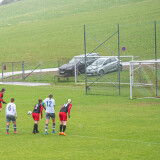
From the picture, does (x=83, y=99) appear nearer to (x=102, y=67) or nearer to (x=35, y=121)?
(x=102, y=67)

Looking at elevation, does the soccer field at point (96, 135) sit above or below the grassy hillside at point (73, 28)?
below

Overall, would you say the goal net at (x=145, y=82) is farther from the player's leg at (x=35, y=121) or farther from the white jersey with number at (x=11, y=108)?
the white jersey with number at (x=11, y=108)

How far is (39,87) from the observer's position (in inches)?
1640

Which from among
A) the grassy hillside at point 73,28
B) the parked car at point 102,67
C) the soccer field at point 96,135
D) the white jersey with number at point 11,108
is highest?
the grassy hillside at point 73,28

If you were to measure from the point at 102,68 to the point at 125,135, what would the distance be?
23.9 metres

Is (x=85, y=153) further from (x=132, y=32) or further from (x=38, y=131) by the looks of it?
(x=132, y=32)

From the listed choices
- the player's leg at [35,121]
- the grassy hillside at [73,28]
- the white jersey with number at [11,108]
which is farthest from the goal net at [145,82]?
the grassy hillside at [73,28]

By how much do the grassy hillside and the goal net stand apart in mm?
14754

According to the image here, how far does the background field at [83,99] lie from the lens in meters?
17.0

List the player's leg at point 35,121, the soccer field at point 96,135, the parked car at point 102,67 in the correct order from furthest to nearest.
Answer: the parked car at point 102,67 < the player's leg at point 35,121 < the soccer field at point 96,135

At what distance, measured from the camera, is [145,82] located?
34531 mm

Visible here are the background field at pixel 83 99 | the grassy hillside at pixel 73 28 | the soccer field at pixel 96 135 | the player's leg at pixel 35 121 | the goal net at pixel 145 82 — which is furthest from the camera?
the grassy hillside at pixel 73 28

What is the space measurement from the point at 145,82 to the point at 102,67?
9057 mm

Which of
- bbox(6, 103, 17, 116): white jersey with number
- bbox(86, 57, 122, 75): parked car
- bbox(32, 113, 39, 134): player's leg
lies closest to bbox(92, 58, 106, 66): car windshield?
bbox(86, 57, 122, 75): parked car
